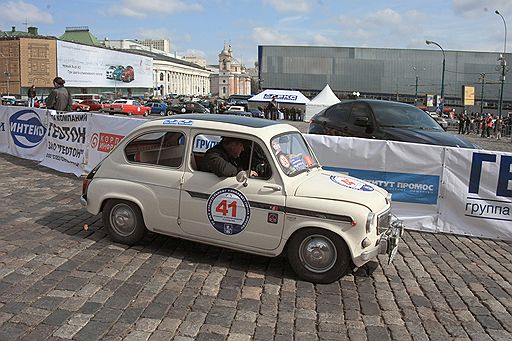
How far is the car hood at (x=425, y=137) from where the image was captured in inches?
356

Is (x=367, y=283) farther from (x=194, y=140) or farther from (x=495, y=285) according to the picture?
(x=194, y=140)

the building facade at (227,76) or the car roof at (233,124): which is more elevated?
the building facade at (227,76)

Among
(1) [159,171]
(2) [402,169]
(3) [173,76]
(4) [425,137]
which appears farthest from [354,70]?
(1) [159,171]

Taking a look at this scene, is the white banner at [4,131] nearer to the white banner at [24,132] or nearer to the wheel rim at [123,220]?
the white banner at [24,132]

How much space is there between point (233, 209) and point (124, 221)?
148cm

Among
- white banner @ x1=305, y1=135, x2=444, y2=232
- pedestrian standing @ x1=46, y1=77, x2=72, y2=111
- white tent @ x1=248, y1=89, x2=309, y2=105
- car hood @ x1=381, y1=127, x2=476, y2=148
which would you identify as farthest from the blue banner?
white tent @ x1=248, y1=89, x2=309, y2=105

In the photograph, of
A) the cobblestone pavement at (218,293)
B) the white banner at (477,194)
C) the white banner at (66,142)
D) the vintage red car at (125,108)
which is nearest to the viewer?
the cobblestone pavement at (218,293)

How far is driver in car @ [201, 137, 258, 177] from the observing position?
539 centimetres

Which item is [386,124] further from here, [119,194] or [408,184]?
[119,194]

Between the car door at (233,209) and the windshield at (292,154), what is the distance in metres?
0.16

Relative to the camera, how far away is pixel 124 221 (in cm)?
598

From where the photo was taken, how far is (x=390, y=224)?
17.9 ft

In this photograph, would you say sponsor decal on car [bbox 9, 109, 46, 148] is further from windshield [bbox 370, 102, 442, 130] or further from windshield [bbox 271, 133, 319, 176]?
windshield [bbox 271, 133, 319, 176]

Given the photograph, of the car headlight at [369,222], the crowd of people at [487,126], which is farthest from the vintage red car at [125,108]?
the car headlight at [369,222]
